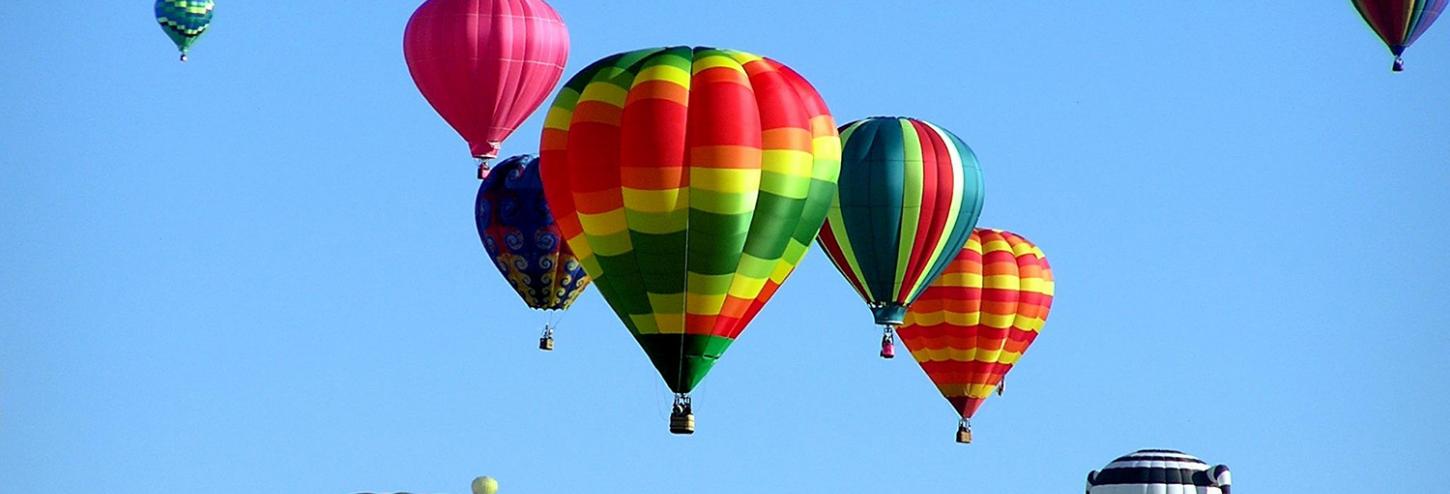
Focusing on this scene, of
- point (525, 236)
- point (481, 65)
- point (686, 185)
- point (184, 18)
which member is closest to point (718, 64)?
point (686, 185)

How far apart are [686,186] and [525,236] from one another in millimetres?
10170

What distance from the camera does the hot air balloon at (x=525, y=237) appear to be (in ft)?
189

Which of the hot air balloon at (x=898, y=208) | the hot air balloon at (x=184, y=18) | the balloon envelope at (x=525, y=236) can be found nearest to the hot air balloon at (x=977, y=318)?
the hot air balloon at (x=898, y=208)

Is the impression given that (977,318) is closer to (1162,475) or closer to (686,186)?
(1162,475)

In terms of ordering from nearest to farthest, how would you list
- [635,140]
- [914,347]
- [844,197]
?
1. [635,140]
2. [844,197]
3. [914,347]

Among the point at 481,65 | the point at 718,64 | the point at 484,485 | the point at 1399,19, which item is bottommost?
the point at 484,485

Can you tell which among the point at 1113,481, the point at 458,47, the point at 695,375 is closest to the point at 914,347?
the point at 1113,481

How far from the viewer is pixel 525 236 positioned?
57750 mm

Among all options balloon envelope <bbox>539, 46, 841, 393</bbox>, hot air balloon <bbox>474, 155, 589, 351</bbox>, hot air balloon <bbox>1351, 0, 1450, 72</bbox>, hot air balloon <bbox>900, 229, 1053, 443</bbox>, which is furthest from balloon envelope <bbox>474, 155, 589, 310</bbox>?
hot air balloon <bbox>1351, 0, 1450, 72</bbox>

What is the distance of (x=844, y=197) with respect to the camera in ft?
180

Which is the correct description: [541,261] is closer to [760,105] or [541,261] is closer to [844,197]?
[844,197]

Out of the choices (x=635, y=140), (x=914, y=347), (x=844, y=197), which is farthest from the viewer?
(x=914, y=347)

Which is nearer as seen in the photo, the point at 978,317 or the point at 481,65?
the point at 481,65

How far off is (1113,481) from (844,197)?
926cm
